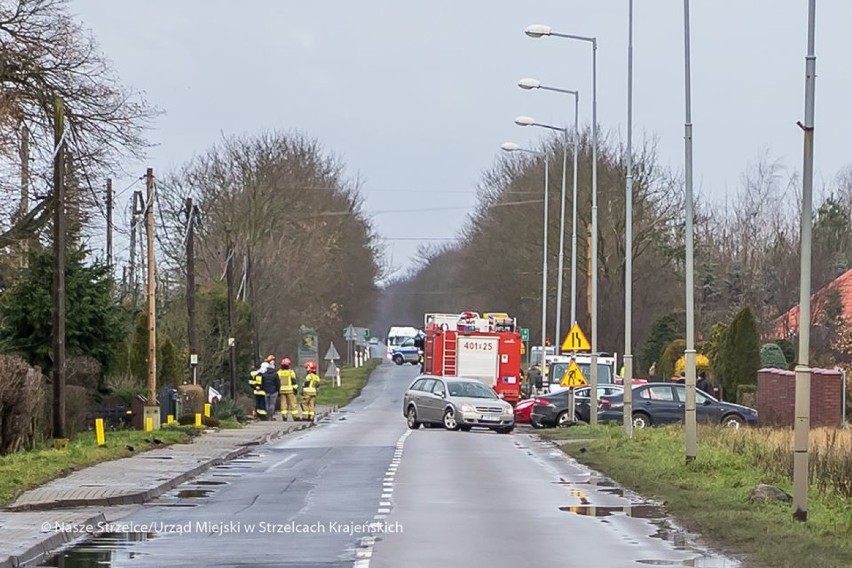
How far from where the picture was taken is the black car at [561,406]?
4462 centimetres

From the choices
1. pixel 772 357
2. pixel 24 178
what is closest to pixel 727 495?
pixel 24 178

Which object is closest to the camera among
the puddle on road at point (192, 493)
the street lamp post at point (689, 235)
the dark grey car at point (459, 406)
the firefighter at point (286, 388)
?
the puddle on road at point (192, 493)

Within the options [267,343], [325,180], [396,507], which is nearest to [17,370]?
[396,507]

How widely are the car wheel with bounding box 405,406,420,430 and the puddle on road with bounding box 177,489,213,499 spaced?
22.6m

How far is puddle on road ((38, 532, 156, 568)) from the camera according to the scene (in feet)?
44.9

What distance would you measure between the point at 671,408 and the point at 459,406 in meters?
5.68

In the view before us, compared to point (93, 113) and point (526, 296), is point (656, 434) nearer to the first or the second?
point (93, 113)

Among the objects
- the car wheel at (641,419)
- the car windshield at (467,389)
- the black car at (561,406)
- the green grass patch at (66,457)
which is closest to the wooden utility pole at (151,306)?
the green grass patch at (66,457)

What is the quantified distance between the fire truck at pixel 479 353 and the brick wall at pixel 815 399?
13.9 metres

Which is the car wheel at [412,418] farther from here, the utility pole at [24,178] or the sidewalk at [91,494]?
the utility pole at [24,178]

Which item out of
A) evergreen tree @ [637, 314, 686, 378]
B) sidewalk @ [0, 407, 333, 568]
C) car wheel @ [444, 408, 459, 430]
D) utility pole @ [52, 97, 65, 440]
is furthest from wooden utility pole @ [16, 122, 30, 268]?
evergreen tree @ [637, 314, 686, 378]

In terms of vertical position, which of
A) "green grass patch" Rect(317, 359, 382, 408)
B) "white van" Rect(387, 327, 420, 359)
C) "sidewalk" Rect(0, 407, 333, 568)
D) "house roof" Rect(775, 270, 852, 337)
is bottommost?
"green grass patch" Rect(317, 359, 382, 408)

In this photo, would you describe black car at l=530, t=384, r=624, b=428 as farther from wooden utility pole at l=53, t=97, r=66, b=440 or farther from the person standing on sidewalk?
wooden utility pole at l=53, t=97, r=66, b=440

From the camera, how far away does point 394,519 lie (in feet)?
56.9
